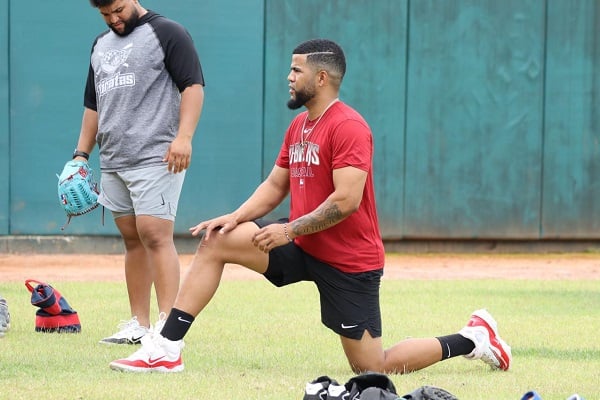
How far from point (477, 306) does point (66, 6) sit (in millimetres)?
6615

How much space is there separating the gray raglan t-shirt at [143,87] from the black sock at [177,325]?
1.44 m

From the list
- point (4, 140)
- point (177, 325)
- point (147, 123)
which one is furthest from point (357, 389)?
point (4, 140)

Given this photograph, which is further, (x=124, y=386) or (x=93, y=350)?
(x=93, y=350)

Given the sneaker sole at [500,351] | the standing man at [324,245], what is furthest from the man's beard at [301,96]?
the sneaker sole at [500,351]

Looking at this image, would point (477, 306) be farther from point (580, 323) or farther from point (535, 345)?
point (535, 345)

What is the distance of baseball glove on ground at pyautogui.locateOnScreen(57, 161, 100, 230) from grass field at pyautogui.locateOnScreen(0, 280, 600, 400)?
83cm

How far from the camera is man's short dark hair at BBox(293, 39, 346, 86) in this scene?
687cm

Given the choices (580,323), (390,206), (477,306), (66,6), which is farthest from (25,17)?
(580,323)

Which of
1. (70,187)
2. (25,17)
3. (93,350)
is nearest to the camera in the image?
(93,350)

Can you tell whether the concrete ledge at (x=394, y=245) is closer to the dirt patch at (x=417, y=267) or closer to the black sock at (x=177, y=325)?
the dirt patch at (x=417, y=267)

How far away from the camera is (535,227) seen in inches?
648

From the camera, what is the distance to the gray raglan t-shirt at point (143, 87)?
308 inches

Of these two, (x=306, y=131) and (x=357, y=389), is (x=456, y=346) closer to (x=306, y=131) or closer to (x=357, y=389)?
(x=306, y=131)

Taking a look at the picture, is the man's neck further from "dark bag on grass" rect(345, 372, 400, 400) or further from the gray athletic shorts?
"dark bag on grass" rect(345, 372, 400, 400)
